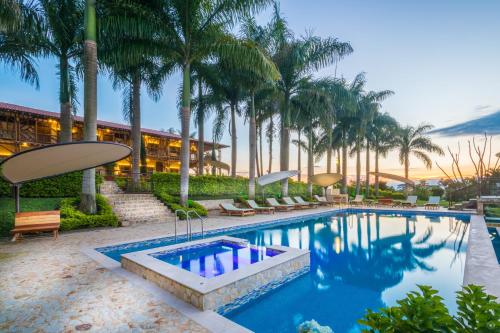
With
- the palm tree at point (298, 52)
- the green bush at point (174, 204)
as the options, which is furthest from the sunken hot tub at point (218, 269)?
the palm tree at point (298, 52)

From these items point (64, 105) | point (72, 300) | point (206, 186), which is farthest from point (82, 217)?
point (206, 186)

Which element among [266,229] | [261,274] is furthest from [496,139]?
[261,274]

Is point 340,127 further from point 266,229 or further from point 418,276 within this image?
point 418,276

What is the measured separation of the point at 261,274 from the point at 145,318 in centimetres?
211

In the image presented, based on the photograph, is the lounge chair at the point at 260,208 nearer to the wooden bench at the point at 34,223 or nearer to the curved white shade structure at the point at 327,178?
the curved white shade structure at the point at 327,178

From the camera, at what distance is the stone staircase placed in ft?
38.9

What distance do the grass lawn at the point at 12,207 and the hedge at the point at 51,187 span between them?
15.7 inches

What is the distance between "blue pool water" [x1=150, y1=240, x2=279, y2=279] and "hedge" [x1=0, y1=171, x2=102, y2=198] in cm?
814

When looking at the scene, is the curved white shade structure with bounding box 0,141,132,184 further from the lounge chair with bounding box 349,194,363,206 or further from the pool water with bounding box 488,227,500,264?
the lounge chair with bounding box 349,194,363,206

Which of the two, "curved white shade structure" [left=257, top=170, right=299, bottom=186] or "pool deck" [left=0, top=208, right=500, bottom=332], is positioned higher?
"curved white shade structure" [left=257, top=170, right=299, bottom=186]

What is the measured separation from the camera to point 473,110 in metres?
23.9

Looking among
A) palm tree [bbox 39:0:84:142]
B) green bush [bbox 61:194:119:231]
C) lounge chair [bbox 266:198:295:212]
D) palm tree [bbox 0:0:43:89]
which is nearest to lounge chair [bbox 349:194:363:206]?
lounge chair [bbox 266:198:295:212]

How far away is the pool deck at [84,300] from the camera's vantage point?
3.18 meters

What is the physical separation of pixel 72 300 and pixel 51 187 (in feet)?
34.0
